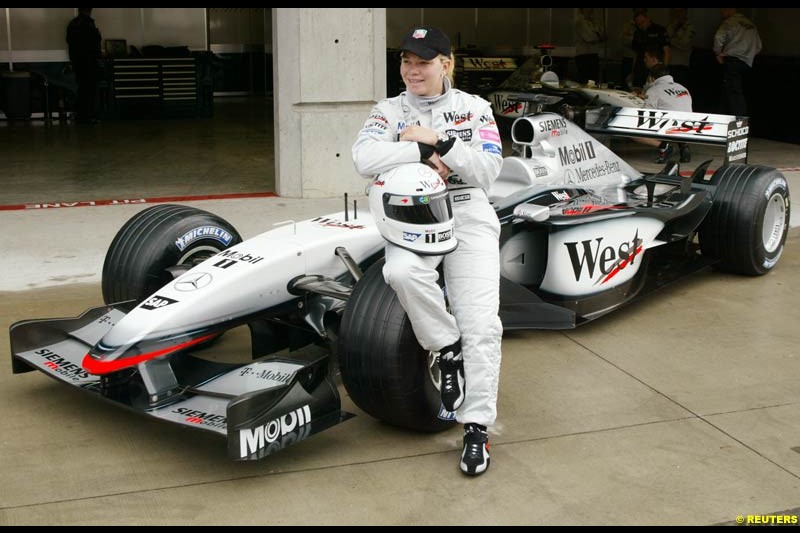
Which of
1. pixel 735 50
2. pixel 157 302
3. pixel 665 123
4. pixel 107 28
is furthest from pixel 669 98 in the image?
pixel 107 28

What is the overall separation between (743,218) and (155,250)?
390cm

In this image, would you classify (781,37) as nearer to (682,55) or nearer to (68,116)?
(682,55)

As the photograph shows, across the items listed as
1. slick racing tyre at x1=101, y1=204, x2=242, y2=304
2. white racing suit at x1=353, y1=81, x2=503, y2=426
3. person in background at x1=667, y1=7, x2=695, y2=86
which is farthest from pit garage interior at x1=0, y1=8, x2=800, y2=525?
person in background at x1=667, y1=7, x2=695, y2=86

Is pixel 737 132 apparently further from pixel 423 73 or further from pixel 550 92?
pixel 550 92

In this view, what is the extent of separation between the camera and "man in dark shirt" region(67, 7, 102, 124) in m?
15.7

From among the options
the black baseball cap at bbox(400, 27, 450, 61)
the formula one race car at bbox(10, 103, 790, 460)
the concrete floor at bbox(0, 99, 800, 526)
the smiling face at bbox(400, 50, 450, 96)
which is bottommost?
the concrete floor at bbox(0, 99, 800, 526)

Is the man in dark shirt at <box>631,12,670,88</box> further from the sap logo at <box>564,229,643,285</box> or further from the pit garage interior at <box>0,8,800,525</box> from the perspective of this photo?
the sap logo at <box>564,229,643,285</box>

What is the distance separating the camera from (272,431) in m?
3.87

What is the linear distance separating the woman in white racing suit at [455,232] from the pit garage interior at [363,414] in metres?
0.34

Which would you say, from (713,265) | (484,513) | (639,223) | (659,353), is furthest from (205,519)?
(713,265)

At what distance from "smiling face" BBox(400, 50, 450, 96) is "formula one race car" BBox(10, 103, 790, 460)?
2.58ft

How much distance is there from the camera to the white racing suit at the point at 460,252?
4000 mm

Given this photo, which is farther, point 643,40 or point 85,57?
point 85,57
